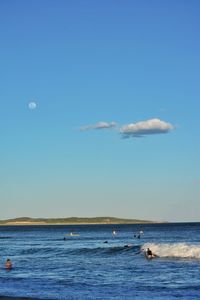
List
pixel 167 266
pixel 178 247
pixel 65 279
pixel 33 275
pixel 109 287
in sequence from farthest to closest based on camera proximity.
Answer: pixel 178 247
pixel 167 266
pixel 33 275
pixel 65 279
pixel 109 287

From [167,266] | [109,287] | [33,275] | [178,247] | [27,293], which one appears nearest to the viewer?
[27,293]

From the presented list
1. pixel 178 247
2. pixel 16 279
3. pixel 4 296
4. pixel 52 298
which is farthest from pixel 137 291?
pixel 178 247

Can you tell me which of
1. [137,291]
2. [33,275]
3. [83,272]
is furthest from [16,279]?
[137,291]

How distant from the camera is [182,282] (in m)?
36.6

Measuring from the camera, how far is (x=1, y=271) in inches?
1935

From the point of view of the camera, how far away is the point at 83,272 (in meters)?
45.8

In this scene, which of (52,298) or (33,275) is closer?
(52,298)

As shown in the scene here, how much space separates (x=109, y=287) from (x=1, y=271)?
16.3m

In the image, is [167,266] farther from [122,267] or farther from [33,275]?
[33,275]

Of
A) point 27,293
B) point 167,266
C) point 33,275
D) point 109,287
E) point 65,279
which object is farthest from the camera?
point 167,266

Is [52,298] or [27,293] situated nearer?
[52,298]

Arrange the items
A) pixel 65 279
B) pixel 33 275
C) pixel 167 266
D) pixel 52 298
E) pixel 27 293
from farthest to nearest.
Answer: pixel 167 266 < pixel 33 275 < pixel 65 279 < pixel 27 293 < pixel 52 298

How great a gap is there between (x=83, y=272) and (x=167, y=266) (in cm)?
705

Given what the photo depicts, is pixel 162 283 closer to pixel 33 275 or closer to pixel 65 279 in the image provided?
pixel 65 279
